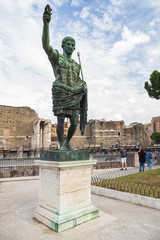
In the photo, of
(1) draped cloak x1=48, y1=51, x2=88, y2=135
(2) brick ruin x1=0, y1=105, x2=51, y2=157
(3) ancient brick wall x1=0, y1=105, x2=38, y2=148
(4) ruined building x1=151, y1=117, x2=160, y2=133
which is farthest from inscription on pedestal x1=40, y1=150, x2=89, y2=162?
(4) ruined building x1=151, y1=117, x2=160, y2=133

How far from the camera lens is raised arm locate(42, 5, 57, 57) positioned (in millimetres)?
2908

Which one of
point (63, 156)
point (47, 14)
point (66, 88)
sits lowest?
point (63, 156)

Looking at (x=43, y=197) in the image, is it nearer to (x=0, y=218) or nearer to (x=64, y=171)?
(x=64, y=171)

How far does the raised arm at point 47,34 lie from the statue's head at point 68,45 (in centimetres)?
36

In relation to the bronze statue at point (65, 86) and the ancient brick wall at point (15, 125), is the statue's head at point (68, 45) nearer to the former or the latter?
the bronze statue at point (65, 86)

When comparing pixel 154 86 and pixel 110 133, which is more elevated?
pixel 154 86

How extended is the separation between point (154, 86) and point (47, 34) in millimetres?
11935

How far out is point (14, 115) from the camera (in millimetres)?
43062

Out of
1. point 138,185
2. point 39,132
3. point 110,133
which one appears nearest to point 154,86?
point 138,185

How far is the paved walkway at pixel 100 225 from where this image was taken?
8.98 feet

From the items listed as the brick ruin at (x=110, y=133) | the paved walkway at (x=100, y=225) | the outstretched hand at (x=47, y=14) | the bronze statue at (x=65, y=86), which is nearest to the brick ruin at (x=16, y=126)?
the brick ruin at (x=110, y=133)

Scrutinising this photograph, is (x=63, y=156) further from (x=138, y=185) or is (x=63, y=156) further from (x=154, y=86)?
(x=154, y=86)

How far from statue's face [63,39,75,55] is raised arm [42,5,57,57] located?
358 mm

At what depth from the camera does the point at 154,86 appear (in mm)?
13141
